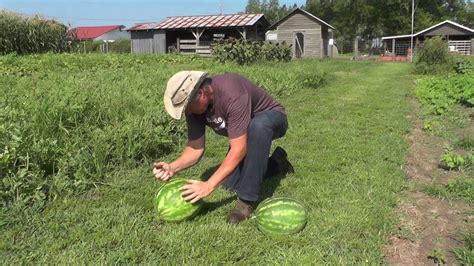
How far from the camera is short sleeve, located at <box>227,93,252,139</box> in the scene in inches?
131

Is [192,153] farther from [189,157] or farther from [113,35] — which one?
[113,35]

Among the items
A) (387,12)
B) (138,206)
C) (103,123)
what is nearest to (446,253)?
(138,206)

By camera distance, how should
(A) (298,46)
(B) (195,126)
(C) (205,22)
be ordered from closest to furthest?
1. (B) (195,126)
2. (C) (205,22)
3. (A) (298,46)

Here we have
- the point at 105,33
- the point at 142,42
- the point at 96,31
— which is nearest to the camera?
the point at 142,42

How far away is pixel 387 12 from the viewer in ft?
232

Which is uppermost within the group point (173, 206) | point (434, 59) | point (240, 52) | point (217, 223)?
point (240, 52)

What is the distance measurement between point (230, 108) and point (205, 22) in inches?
1230

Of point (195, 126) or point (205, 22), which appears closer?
point (195, 126)

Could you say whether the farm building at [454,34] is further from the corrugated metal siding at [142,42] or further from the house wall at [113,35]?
the house wall at [113,35]

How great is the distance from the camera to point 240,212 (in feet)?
11.6

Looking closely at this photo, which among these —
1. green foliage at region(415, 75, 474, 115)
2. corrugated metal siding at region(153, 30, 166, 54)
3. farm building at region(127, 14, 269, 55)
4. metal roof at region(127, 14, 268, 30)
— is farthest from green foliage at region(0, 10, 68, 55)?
green foliage at region(415, 75, 474, 115)

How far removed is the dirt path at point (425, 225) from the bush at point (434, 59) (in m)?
16.3

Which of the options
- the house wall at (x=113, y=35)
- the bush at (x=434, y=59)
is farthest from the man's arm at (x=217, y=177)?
the house wall at (x=113, y=35)

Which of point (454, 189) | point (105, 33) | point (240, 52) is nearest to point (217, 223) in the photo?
point (454, 189)
